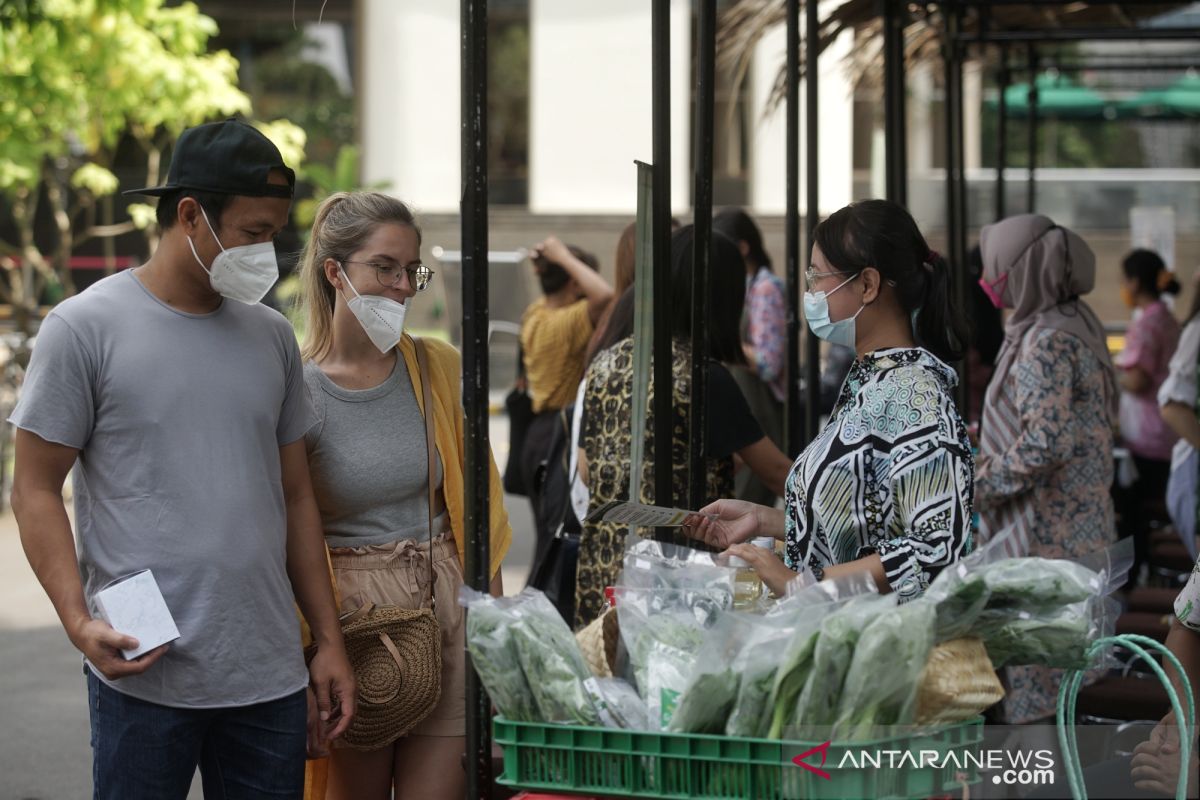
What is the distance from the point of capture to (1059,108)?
18.3 metres

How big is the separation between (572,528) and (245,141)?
2110 mm

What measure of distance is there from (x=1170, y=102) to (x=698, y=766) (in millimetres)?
15098

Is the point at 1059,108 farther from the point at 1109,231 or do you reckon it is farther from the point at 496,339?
the point at 496,339

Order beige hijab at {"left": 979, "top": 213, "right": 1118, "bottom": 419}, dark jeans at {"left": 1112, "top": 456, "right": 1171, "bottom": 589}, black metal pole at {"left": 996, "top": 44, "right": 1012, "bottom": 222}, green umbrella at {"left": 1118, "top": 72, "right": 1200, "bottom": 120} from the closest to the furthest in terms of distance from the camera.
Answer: beige hijab at {"left": 979, "top": 213, "right": 1118, "bottom": 419}
dark jeans at {"left": 1112, "top": 456, "right": 1171, "bottom": 589}
black metal pole at {"left": 996, "top": 44, "right": 1012, "bottom": 222}
green umbrella at {"left": 1118, "top": 72, "right": 1200, "bottom": 120}

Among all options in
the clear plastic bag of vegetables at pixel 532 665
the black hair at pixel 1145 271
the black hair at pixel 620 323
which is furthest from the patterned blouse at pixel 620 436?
the black hair at pixel 1145 271

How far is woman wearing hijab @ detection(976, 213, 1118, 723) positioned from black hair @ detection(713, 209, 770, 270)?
5.29 feet

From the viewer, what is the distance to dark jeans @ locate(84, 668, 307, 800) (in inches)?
108

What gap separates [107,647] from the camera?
8.63ft

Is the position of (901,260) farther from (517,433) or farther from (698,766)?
(517,433)

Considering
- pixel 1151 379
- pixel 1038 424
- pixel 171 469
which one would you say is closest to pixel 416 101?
pixel 1151 379

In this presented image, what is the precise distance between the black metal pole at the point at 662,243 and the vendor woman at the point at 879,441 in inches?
11.7

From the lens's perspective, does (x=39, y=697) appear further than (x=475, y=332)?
Yes

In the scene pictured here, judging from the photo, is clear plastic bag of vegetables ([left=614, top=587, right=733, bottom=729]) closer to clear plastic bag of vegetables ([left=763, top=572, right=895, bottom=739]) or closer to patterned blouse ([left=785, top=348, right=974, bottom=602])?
clear plastic bag of vegetables ([left=763, top=572, right=895, bottom=739])

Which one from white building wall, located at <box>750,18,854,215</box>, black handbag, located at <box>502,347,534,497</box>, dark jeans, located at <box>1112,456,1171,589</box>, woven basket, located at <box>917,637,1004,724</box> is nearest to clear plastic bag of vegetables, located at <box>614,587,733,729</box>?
woven basket, located at <box>917,637,1004,724</box>
